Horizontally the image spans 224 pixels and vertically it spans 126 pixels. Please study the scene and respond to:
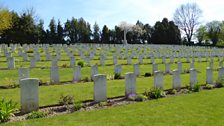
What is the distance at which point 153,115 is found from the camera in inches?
360

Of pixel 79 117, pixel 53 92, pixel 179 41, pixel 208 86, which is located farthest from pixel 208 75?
pixel 179 41

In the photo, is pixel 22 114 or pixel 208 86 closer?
pixel 22 114

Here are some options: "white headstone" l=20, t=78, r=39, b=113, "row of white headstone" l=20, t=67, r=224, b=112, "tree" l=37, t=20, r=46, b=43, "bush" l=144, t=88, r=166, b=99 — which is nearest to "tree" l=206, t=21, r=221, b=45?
"tree" l=37, t=20, r=46, b=43

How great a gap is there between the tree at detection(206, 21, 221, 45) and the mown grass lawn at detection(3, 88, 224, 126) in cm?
8485

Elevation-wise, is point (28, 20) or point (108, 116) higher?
point (28, 20)

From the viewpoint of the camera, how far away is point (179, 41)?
80.8 meters

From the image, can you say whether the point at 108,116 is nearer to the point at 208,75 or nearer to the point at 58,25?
the point at 208,75

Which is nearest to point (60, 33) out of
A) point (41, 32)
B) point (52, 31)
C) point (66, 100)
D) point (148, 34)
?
point (52, 31)

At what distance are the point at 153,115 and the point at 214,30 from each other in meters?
94.3

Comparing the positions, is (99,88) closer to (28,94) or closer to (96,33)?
(28,94)

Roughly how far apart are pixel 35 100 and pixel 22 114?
58 centimetres

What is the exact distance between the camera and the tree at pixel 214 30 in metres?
93.5

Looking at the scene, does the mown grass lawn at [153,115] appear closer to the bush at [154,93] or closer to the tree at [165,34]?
the bush at [154,93]

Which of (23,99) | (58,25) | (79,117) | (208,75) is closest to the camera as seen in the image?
(79,117)
